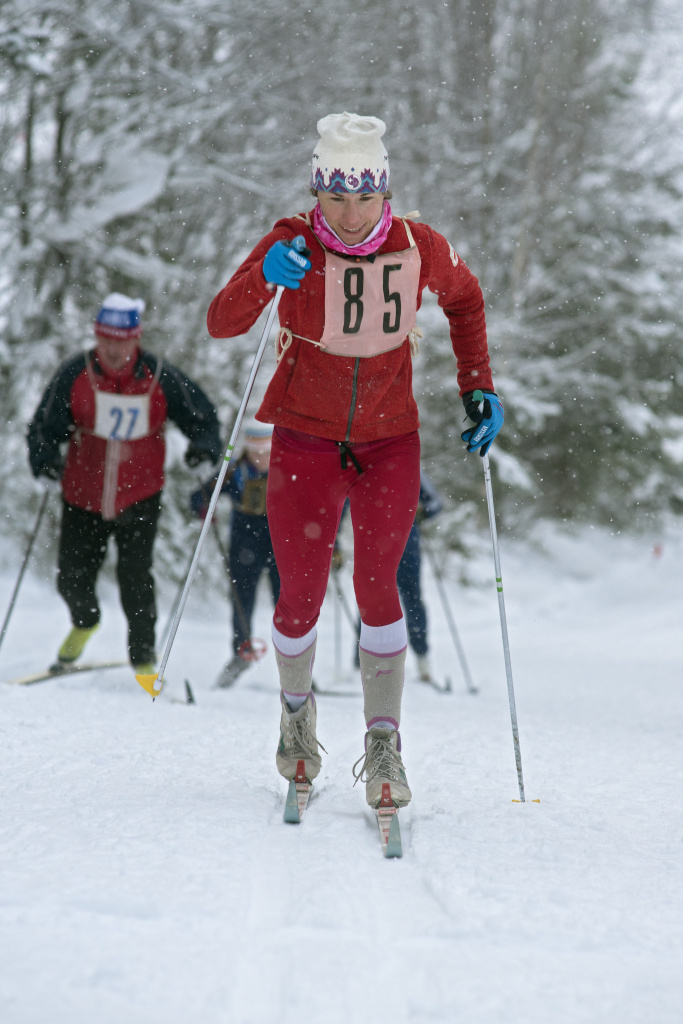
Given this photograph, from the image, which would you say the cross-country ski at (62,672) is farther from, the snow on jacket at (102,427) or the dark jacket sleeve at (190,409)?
the dark jacket sleeve at (190,409)

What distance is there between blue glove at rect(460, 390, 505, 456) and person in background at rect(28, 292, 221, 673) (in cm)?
216

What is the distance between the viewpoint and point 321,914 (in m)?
1.91

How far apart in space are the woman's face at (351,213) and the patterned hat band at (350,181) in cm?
2

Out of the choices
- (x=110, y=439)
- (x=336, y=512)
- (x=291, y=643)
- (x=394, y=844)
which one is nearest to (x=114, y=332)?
(x=110, y=439)

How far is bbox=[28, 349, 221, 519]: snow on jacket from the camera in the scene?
176 inches

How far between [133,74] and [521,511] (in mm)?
10546

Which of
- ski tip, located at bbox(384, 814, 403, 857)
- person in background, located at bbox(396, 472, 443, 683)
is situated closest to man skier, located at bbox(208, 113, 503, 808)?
ski tip, located at bbox(384, 814, 403, 857)

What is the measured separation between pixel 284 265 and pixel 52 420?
249cm

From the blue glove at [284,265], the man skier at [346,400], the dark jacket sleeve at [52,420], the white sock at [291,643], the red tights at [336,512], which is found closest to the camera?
the blue glove at [284,265]

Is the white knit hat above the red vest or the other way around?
above

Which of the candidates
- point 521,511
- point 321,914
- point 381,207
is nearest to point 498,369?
point 521,511

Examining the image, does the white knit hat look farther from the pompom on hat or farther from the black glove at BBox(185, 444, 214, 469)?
the black glove at BBox(185, 444, 214, 469)

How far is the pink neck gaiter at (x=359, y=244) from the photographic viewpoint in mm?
2561

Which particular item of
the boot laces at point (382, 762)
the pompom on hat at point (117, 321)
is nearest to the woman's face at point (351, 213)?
the boot laces at point (382, 762)
